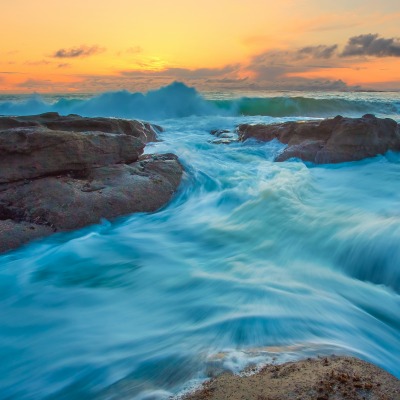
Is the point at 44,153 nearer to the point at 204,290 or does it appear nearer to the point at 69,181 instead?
the point at 69,181

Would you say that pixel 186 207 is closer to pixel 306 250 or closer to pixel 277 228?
pixel 277 228

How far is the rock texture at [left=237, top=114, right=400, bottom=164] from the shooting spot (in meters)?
9.98

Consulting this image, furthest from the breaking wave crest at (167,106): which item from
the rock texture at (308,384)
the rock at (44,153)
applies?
the rock texture at (308,384)

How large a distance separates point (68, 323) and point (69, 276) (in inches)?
41.1

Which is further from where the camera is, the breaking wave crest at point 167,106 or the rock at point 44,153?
the breaking wave crest at point 167,106

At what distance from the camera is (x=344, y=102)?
32.2 m

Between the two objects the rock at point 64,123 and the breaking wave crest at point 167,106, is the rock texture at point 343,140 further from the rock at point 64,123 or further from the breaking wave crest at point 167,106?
the breaking wave crest at point 167,106

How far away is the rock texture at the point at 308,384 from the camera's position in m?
2.08

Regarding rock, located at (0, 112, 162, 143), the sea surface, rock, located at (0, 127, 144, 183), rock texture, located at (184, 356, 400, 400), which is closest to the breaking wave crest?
rock, located at (0, 112, 162, 143)

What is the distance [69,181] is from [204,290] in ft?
9.32

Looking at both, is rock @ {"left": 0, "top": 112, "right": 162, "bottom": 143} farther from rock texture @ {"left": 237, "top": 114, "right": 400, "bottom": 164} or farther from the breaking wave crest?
the breaking wave crest

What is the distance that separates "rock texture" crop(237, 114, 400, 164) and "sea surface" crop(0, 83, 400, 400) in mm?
1690

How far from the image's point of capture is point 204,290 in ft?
13.7

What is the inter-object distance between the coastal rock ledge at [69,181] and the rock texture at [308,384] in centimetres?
362
